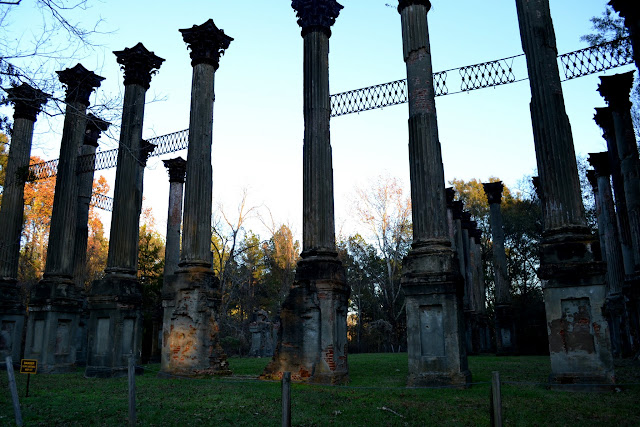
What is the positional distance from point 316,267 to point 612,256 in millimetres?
17336

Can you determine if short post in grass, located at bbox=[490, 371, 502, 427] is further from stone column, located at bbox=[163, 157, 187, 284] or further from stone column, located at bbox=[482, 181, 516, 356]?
stone column, located at bbox=[482, 181, 516, 356]

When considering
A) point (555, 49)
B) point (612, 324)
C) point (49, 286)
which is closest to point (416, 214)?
point (555, 49)

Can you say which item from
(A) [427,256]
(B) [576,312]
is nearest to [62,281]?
(A) [427,256]

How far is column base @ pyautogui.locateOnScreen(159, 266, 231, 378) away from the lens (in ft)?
45.2

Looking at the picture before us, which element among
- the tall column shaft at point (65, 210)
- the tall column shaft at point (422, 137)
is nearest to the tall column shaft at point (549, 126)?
the tall column shaft at point (422, 137)

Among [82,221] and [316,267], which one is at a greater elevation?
[82,221]

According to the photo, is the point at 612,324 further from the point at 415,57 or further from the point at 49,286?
the point at 49,286

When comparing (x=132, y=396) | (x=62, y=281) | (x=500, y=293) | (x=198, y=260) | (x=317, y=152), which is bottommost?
(x=132, y=396)

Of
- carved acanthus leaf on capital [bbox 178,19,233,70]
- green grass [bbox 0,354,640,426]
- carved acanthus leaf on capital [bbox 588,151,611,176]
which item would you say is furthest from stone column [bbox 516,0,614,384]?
carved acanthus leaf on capital [bbox 588,151,611,176]

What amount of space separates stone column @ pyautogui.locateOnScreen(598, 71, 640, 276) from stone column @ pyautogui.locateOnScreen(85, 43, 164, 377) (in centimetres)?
1763

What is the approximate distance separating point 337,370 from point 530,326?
70.5ft

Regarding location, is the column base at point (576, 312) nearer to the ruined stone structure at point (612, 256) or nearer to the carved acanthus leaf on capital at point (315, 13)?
the carved acanthus leaf on capital at point (315, 13)

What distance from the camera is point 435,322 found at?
10781 mm

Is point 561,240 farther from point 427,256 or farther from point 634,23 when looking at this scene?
point 634,23
